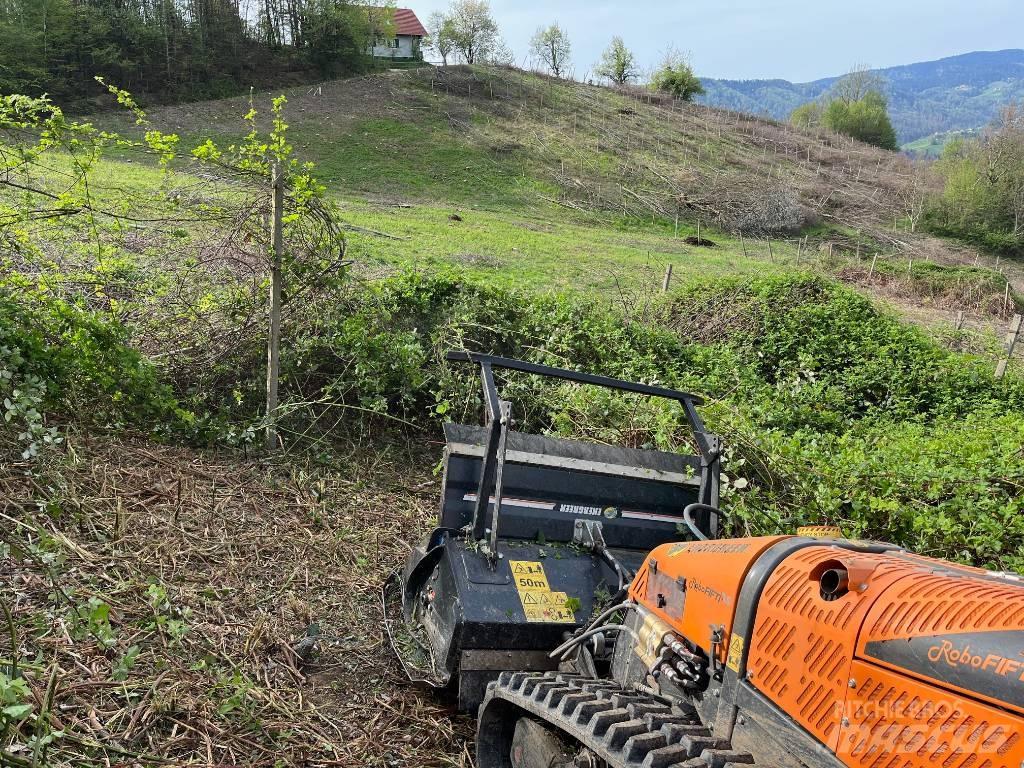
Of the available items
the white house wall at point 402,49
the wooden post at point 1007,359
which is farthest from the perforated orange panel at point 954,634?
the white house wall at point 402,49

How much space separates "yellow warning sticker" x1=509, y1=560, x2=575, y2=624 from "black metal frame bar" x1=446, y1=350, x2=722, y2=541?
0.94 ft

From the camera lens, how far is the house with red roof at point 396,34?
51.9m

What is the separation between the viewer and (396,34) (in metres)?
60.4

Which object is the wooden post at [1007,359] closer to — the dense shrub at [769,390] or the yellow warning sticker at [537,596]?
the dense shrub at [769,390]

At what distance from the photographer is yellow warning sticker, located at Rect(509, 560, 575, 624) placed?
3934mm

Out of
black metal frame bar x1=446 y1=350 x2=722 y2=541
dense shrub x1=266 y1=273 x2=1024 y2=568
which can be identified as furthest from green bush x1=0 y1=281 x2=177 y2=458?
black metal frame bar x1=446 y1=350 x2=722 y2=541

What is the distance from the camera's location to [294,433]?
6828 millimetres

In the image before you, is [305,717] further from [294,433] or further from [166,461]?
[294,433]

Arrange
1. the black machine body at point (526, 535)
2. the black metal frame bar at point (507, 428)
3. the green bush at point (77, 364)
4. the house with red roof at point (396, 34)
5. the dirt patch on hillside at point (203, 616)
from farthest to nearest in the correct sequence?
the house with red roof at point (396, 34) < the green bush at point (77, 364) < the black metal frame bar at point (507, 428) < the black machine body at point (526, 535) < the dirt patch on hillside at point (203, 616)

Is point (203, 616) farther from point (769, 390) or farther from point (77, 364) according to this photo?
point (769, 390)

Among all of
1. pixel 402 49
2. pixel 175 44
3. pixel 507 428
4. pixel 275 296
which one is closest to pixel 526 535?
pixel 507 428

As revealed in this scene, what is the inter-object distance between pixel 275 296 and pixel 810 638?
5.30 meters

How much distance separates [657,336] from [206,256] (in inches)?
227

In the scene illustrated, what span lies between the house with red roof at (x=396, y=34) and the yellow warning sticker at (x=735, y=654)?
176 feet
